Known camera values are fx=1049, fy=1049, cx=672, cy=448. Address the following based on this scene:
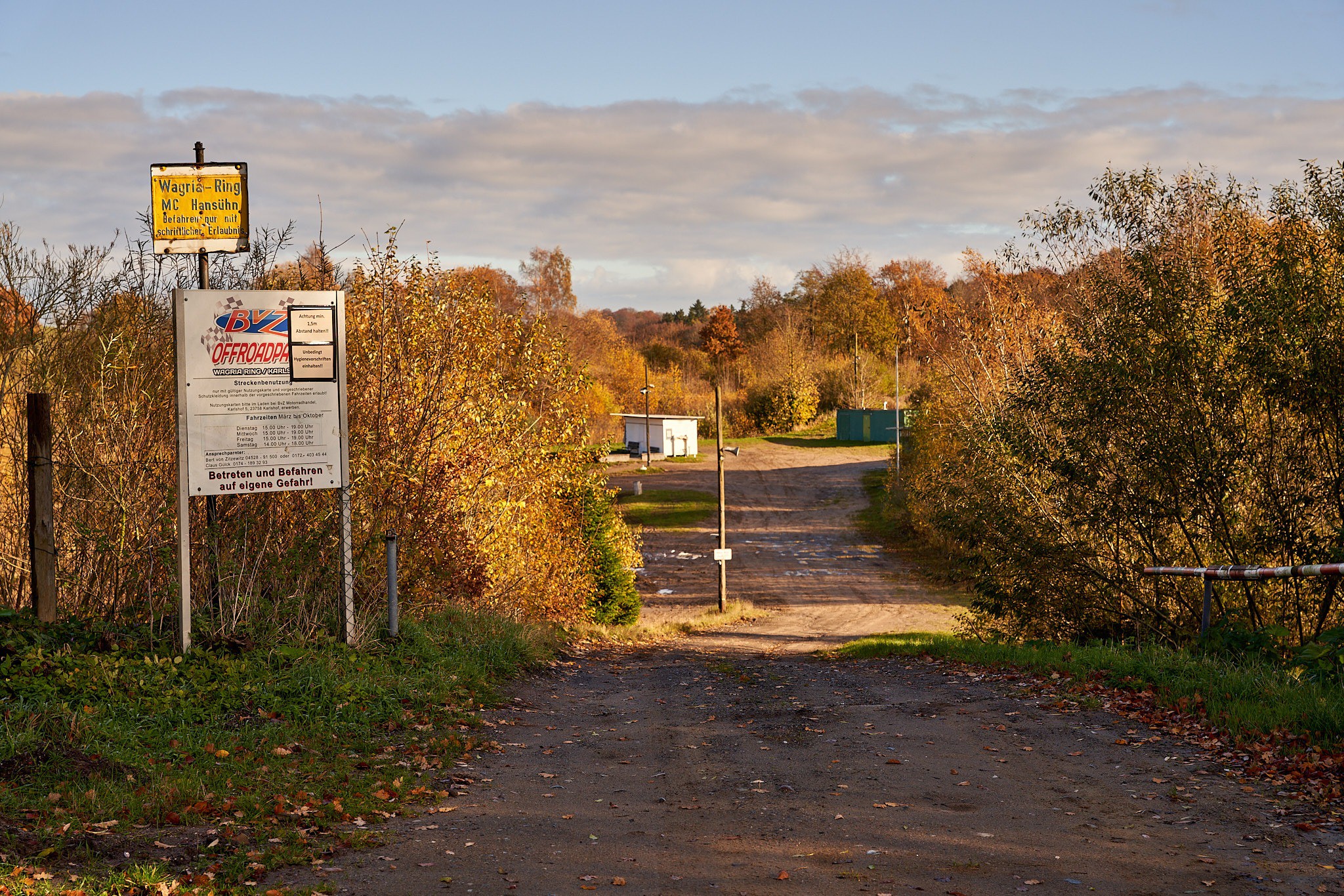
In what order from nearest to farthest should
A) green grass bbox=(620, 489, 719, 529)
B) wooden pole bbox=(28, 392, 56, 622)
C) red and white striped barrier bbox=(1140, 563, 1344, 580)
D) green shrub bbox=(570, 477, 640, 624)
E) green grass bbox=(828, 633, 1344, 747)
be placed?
green grass bbox=(828, 633, 1344, 747), red and white striped barrier bbox=(1140, 563, 1344, 580), wooden pole bbox=(28, 392, 56, 622), green shrub bbox=(570, 477, 640, 624), green grass bbox=(620, 489, 719, 529)

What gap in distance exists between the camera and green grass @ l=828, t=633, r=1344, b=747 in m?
6.88

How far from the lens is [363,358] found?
46.8ft

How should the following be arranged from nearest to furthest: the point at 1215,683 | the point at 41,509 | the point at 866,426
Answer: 1. the point at 1215,683
2. the point at 41,509
3. the point at 866,426

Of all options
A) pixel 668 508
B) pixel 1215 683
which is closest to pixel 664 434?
pixel 668 508

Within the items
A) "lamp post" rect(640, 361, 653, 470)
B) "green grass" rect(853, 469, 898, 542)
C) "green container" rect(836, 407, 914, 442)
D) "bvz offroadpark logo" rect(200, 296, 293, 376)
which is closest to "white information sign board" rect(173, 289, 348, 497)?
"bvz offroadpark logo" rect(200, 296, 293, 376)

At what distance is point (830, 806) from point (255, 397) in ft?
19.7

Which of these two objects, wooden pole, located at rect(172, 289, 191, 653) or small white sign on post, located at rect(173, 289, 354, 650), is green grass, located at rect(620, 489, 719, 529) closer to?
small white sign on post, located at rect(173, 289, 354, 650)

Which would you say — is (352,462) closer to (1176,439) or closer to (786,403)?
(1176,439)

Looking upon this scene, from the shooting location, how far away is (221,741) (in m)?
6.97

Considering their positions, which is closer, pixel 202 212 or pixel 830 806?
pixel 830 806

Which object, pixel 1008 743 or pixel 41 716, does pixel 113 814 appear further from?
pixel 1008 743

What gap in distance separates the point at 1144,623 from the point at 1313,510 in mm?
2710

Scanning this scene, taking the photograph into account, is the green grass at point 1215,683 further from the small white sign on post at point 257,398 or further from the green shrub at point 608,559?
the green shrub at point 608,559

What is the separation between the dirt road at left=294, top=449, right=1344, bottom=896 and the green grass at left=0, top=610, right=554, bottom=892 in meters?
0.45
